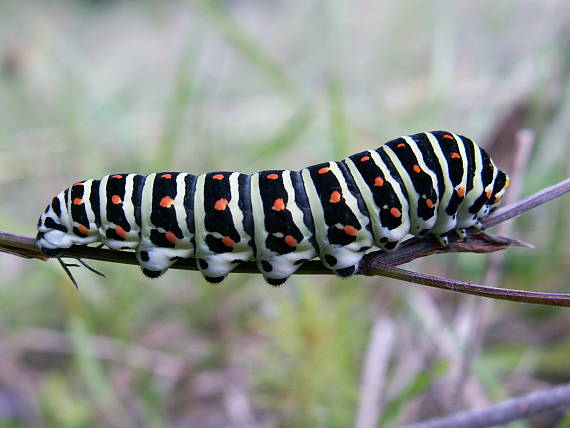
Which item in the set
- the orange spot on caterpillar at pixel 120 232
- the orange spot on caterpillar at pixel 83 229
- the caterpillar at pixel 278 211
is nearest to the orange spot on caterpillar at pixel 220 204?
the caterpillar at pixel 278 211

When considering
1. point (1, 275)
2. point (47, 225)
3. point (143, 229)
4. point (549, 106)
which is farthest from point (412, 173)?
point (1, 275)

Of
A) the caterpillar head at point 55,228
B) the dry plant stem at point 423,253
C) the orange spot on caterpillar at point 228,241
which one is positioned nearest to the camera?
the dry plant stem at point 423,253

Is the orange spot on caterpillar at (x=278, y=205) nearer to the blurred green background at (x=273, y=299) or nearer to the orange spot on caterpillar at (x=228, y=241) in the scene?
the orange spot on caterpillar at (x=228, y=241)

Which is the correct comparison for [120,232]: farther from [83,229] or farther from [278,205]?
[278,205]

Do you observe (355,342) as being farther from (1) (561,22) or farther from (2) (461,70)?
(2) (461,70)

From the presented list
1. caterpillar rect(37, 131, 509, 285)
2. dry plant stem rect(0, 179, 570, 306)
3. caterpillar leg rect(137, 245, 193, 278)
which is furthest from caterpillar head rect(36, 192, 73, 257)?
caterpillar leg rect(137, 245, 193, 278)

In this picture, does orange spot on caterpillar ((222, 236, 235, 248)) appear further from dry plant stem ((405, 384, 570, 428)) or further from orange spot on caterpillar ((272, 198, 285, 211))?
dry plant stem ((405, 384, 570, 428))
